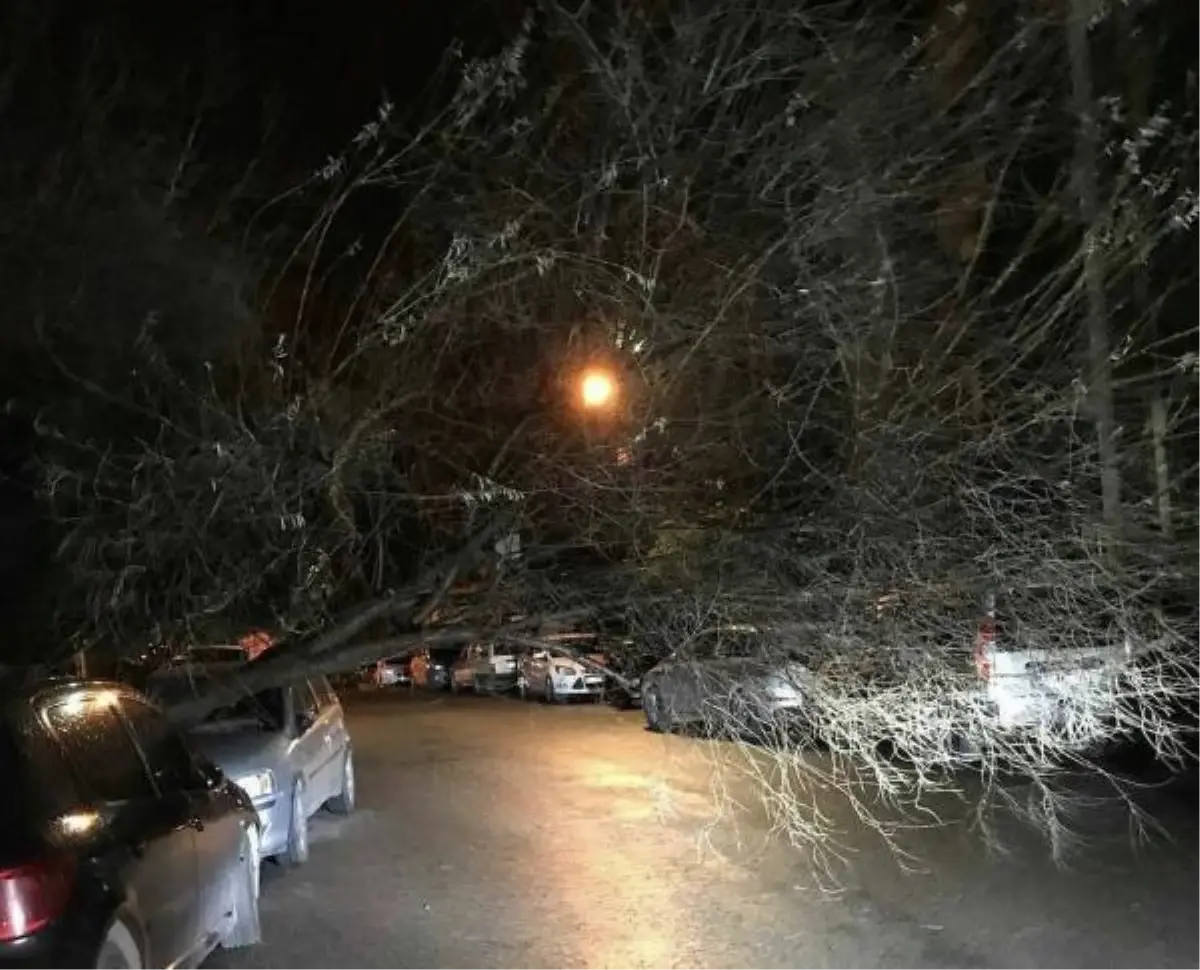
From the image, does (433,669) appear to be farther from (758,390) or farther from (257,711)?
(758,390)

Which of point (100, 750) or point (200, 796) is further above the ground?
point (100, 750)

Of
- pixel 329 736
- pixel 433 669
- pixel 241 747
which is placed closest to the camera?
pixel 241 747

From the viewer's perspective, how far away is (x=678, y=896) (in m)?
8.72

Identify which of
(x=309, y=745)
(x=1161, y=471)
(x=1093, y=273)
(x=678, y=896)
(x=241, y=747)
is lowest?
(x=678, y=896)

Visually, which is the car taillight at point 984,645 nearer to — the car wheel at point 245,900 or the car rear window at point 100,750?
the car wheel at point 245,900

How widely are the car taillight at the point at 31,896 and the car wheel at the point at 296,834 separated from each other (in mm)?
5237

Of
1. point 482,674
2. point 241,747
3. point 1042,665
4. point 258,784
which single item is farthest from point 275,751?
point 482,674

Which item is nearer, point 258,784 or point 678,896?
point 678,896

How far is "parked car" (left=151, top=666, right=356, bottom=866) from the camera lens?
9.41 m

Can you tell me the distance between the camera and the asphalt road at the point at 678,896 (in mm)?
7395

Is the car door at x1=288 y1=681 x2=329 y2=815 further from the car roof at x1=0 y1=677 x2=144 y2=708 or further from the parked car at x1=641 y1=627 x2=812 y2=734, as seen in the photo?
the car roof at x1=0 y1=677 x2=144 y2=708

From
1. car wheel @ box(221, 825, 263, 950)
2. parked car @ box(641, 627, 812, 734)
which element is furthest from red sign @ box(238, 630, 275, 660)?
parked car @ box(641, 627, 812, 734)

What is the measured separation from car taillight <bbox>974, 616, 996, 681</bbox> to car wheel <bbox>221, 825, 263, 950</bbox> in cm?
408

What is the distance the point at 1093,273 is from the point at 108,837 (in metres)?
5.93
